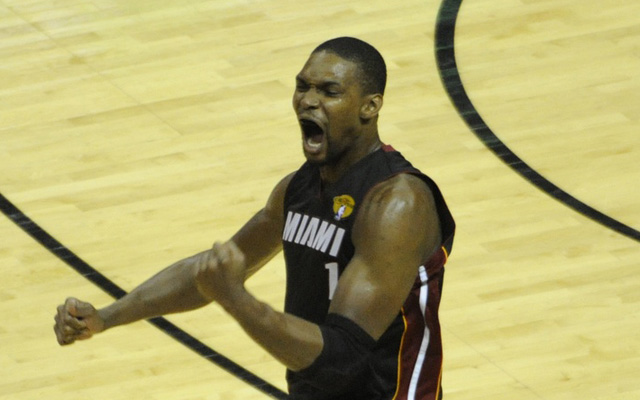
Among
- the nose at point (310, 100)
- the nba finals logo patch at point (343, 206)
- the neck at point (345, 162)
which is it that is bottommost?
the nba finals logo patch at point (343, 206)

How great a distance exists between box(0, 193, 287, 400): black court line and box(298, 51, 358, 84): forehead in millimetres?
2254

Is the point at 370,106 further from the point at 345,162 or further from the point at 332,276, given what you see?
the point at 332,276

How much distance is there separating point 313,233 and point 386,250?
0.29 m

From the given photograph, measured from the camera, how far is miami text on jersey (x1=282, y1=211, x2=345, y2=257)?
3.61 meters

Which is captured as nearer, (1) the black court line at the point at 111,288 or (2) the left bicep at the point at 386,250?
(2) the left bicep at the point at 386,250

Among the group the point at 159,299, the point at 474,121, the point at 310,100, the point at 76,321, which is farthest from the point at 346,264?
the point at 474,121

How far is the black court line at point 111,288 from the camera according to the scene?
576cm

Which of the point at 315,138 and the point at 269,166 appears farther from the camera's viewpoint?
the point at 269,166

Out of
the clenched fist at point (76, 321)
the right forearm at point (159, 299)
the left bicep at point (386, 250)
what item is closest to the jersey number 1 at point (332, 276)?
the left bicep at point (386, 250)

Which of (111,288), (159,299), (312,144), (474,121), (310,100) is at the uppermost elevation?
(310,100)

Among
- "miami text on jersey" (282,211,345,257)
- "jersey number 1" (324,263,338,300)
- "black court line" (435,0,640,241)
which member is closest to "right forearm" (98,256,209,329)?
"miami text on jersey" (282,211,345,257)

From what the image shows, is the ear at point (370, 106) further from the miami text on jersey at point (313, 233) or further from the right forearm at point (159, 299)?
the right forearm at point (159, 299)

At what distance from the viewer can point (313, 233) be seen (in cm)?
366

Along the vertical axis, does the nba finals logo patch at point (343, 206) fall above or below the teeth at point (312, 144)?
below
